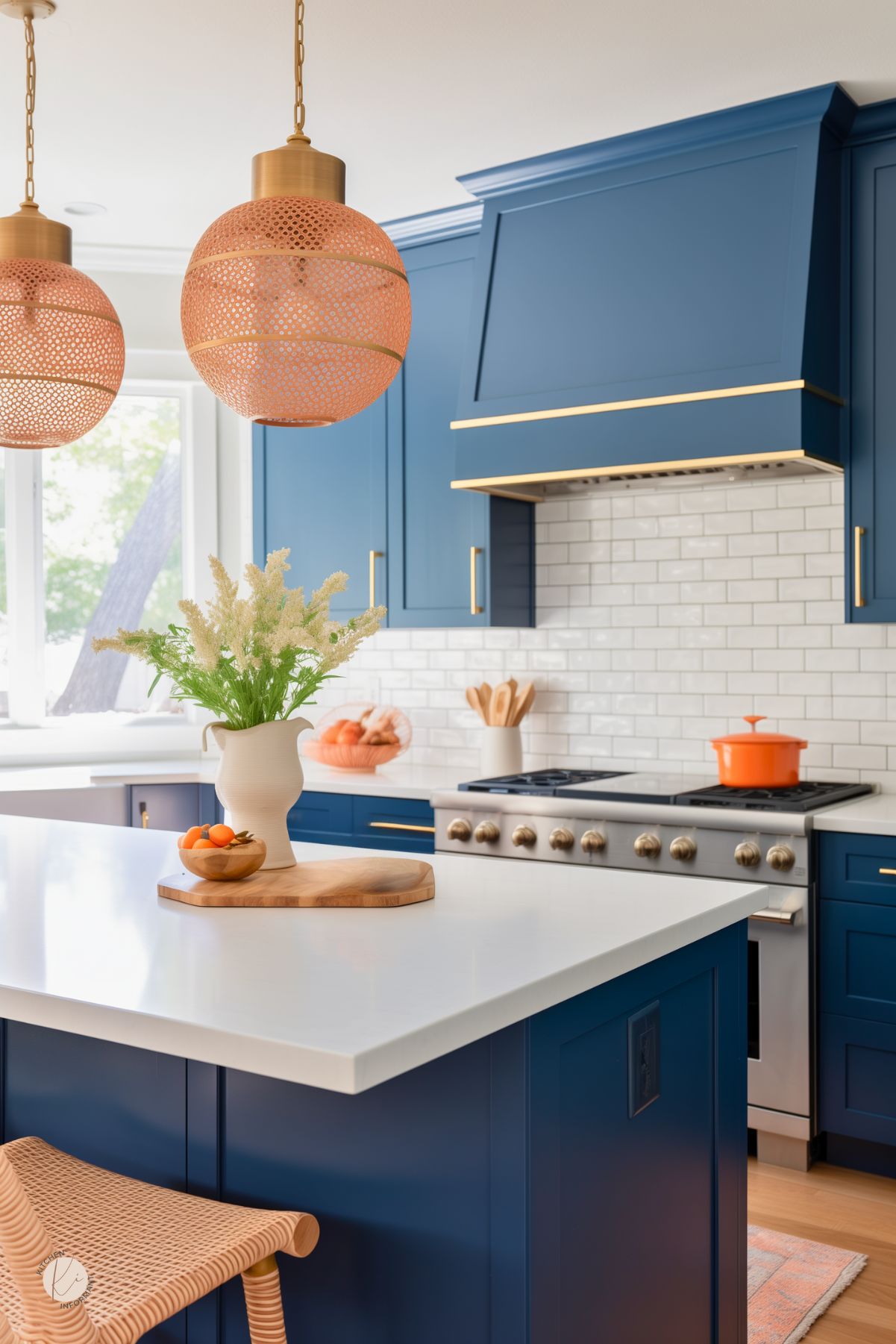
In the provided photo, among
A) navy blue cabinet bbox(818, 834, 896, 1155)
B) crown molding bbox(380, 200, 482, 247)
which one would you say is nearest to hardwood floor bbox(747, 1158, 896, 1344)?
navy blue cabinet bbox(818, 834, 896, 1155)

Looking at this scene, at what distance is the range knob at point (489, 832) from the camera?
3822mm

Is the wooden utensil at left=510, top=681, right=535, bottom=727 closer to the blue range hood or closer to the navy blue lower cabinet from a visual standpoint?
the blue range hood

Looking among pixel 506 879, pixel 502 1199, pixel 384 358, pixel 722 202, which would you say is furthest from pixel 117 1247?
pixel 722 202

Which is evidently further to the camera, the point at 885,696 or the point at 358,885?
the point at 885,696

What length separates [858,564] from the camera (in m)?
3.59

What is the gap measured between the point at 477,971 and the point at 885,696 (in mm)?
2619

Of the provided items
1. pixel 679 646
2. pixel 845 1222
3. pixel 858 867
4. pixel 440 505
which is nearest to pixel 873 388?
pixel 679 646

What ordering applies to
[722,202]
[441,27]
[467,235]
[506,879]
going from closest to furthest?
1. [506,879]
2. [441,27]
3. [722,202]
4. [467,235]

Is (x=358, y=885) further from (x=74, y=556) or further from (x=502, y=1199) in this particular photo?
(x=74, y=556)

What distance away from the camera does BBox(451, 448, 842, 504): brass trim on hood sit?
3525mm

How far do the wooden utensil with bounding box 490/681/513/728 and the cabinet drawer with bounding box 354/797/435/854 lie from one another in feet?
1.49

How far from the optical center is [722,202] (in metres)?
3.69

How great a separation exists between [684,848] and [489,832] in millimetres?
638

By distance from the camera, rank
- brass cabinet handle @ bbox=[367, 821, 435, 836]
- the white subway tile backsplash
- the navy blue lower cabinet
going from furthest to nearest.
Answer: brass cabinet handle @ bbox=[367, 821, 435, 836] → the white subway tile backsplash → the navy blue lower cabinet
